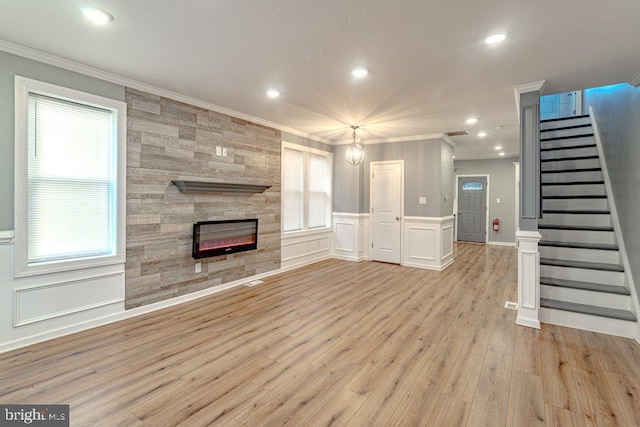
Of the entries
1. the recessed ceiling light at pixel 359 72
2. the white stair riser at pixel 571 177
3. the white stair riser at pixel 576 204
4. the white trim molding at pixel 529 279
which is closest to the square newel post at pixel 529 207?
the white trim molding at pixel 529 279

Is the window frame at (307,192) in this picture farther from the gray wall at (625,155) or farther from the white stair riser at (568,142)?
the gray wall at (625,155)

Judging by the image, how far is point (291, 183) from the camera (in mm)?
5824

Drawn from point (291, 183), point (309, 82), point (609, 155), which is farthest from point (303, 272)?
point (609, 155)

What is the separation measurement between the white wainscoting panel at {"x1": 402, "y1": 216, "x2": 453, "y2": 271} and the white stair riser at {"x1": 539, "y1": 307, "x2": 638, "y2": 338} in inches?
97.0

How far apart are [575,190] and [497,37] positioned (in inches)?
130

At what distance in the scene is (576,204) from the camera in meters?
4.34

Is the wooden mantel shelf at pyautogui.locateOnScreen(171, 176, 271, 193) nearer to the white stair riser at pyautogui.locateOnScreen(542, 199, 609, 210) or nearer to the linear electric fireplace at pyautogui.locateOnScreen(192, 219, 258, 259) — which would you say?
the linear electric fireplace at pyautogui.locateOnScreen(192, 219, 258, 259)

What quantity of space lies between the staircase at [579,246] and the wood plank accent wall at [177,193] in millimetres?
4101

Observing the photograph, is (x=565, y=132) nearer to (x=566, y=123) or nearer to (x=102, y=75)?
(x=566, y=123)

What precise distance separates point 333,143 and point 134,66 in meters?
4.38

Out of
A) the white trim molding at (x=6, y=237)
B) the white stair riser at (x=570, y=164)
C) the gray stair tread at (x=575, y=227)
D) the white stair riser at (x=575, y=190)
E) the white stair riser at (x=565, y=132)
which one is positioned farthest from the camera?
the white stair riser at (x=565, y=132)

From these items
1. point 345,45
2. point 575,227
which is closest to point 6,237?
point 345,45

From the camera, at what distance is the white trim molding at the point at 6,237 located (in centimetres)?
265

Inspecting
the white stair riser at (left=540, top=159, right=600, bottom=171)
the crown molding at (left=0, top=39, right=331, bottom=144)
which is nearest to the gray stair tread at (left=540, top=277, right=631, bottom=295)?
the white stair riser at (left=540, top=159, right=600, bottom=171)
